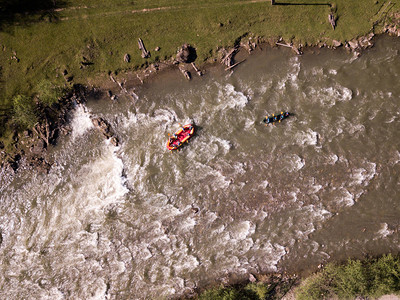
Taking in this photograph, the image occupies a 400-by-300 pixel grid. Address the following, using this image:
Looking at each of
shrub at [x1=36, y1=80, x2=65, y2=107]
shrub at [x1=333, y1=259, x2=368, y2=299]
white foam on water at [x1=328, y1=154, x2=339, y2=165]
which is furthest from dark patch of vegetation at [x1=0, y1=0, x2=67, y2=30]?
shrub at [x1=333, y1=259, x2=368, y2=299]

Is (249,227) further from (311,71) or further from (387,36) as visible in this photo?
(387,36)

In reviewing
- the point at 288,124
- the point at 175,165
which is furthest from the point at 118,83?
the point at 288,124

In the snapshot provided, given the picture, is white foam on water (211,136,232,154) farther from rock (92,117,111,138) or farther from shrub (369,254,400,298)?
shrub (369,254,400,298)

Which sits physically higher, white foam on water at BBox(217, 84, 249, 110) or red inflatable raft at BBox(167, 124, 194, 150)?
white foam on water at BBox(217, 84, 249, 110)

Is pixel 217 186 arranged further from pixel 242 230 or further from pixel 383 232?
pixel 383 232

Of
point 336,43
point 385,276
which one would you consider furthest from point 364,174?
point 336,43
